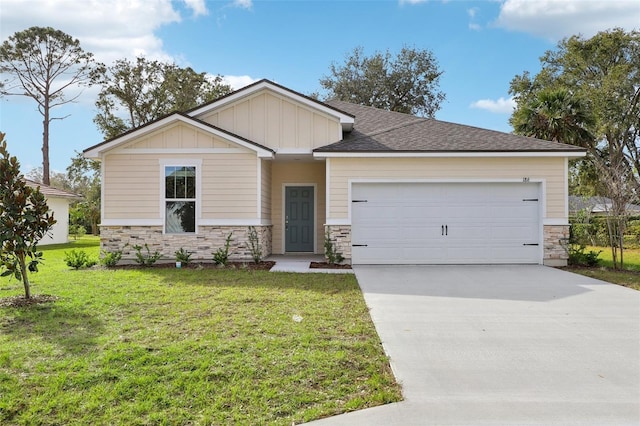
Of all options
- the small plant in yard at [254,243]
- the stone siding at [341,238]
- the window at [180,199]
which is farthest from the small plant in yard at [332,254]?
the window at [180,199]

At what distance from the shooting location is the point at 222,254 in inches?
453

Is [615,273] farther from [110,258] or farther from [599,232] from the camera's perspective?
[599,232]

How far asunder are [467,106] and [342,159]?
1935cm

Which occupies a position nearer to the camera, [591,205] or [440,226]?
[440,226]

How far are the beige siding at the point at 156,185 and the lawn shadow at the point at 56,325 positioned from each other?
5248mm

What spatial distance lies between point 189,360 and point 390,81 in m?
27.4

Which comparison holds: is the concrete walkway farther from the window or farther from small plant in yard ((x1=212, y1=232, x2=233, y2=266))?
the window

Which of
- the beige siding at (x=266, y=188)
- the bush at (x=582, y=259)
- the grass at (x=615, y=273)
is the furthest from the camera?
the beige siding at (x=266, y=188)

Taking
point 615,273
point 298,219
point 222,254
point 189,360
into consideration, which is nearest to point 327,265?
point 222,254

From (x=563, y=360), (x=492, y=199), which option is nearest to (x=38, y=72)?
(x=492, y=199)

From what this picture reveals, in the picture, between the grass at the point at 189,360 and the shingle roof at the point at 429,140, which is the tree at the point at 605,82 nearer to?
the shingle roof at the point at 429,140

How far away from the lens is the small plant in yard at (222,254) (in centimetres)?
1142

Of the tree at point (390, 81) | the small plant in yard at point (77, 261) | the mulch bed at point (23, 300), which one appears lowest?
the mulch bed at point (23, 300)

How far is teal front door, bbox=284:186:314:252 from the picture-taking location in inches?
569
